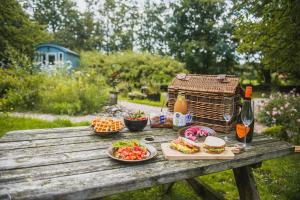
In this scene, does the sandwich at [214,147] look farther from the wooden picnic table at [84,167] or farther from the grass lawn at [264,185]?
the grass lawn at [264,185]

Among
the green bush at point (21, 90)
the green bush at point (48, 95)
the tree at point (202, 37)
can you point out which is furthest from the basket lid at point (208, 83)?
the tree at point (202, 37)

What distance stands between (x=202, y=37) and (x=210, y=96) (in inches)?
790

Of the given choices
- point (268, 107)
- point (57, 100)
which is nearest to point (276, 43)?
point (268, 107)

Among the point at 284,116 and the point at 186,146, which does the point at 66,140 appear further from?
the point at 284,116

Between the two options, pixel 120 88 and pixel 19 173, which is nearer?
pixel 19 173

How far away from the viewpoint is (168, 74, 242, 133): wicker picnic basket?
2.31 meters

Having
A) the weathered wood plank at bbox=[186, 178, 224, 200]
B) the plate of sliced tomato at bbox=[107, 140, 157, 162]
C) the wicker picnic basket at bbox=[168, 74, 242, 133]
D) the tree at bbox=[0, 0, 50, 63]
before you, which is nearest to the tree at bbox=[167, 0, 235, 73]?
the tree at bbox=[0, 0, 50, 63]

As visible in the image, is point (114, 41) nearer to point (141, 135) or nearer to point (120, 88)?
point (120, 88)

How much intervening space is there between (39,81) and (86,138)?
23.1 feet

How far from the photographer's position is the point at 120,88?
1374 cm

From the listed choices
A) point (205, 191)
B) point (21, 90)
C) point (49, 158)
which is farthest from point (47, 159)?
point (21, 90)

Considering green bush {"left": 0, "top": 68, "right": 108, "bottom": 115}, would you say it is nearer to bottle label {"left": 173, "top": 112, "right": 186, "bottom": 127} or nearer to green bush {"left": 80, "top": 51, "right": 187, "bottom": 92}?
bottle label {"left": 173, "top": 112, "right": 186, "bottom": 127}

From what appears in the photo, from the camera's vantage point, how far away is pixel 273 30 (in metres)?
4.23

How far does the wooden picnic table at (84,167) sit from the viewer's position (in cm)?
118
